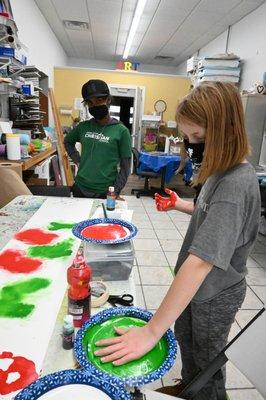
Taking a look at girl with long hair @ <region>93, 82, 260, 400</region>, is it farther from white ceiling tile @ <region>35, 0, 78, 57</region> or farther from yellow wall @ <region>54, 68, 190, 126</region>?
yellow wall @ <region>54, 68, 190, 126</region>

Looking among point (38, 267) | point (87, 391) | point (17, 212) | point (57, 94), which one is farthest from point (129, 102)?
point (87, 391)

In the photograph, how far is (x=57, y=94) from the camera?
7.18 m

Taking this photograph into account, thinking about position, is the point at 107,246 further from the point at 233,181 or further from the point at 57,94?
the point at 57,94

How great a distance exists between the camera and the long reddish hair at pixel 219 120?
833 mm

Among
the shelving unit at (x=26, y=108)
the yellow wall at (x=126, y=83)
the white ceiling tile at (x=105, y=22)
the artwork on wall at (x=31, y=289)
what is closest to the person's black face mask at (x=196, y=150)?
the artwork on wall at (x=31, y=289)

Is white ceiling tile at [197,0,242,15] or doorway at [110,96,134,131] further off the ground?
white ceiling tile at [197,0,242,15]

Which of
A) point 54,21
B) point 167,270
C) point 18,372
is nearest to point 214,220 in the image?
point 18,372

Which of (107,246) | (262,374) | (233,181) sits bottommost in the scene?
(262,374)

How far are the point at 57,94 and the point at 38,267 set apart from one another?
6.86 meters

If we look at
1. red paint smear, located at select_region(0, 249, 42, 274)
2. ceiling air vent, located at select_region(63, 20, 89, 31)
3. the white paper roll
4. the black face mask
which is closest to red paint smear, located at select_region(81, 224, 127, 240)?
red paint smear, located at select_region(0, 249, 42, 274)

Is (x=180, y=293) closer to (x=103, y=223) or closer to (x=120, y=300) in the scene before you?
(x=120, y=300)

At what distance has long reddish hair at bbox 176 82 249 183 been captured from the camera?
83 cm

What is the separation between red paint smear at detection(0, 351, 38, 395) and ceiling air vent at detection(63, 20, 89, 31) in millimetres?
6419

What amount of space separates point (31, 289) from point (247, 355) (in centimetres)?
73
